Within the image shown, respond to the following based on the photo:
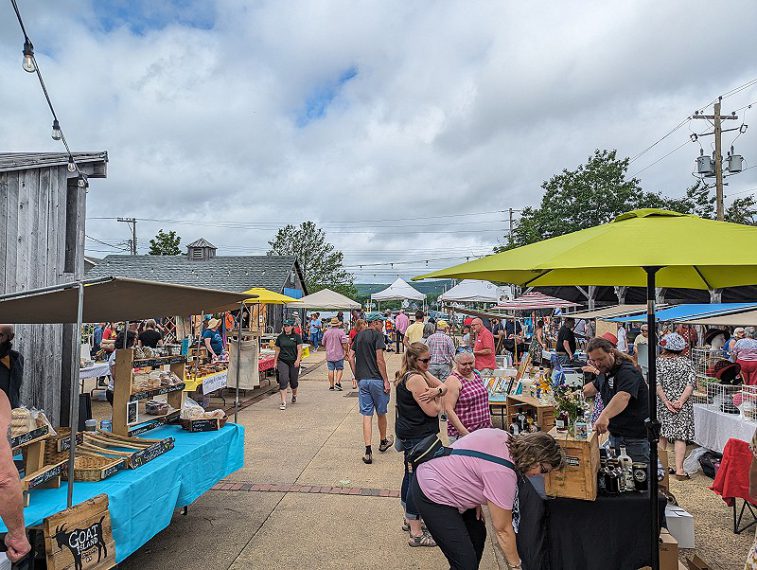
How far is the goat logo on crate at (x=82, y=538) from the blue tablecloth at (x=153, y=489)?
0.11 meters

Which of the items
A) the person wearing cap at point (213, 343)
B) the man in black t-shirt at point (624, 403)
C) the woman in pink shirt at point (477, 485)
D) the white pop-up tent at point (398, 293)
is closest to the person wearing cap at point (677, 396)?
the man in black t-shirt at point (624, 403)

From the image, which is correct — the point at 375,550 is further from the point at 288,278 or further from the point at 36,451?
the point at 288,278

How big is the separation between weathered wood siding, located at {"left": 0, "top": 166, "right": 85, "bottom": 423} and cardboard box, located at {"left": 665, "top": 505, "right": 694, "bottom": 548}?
6.60 meters

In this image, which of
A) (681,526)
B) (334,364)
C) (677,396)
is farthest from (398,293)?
(681,526)

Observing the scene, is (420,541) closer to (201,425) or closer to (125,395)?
(201,425)

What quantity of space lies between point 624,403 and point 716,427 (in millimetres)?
3328

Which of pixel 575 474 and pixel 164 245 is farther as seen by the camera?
pixel 164 245

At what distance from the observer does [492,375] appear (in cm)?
971

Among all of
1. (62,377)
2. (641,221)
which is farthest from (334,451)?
(641,221)

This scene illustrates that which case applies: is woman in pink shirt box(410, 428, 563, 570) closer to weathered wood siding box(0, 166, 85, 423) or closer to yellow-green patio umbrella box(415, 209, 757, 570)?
yellow-green patio umbrella box(415, 209, 757, 570)

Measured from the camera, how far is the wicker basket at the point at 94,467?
3.73m

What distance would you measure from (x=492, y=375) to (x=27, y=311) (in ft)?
24.9

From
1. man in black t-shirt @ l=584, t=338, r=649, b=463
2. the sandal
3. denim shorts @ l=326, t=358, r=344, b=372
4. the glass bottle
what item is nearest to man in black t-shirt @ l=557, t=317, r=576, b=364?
denim shorts @ l=326, t=358, r=344, b=372

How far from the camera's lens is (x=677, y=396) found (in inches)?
262
